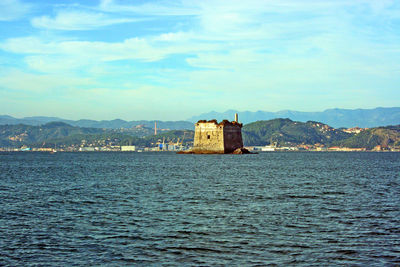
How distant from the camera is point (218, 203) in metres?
30.9

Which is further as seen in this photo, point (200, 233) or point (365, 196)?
point (365, 196)

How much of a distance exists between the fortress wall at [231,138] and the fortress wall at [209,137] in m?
1.71

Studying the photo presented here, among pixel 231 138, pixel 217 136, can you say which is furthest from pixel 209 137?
pixel 231 138

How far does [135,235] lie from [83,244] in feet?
8.18

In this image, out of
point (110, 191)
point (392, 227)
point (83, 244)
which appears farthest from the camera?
point (110, 191)

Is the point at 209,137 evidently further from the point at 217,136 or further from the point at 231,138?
the point at 231,138

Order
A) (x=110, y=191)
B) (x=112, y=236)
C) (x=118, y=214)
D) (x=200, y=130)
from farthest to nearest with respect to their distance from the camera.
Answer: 1. (x=200, y=130)
2. (x=110, y=191)
3. (x=118, y=214)
4. (x=112, y=236)

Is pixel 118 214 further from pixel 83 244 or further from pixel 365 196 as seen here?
pixel 365 196

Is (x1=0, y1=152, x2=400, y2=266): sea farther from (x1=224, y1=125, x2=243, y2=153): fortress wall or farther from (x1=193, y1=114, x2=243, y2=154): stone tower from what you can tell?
(x1=224, y1=125, x2=243, y2=153): fortress wall

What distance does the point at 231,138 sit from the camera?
155 metres

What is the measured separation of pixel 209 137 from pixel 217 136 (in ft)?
11.1

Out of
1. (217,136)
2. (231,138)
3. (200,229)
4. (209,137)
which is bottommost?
(200,229)

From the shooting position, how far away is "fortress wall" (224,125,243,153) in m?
152

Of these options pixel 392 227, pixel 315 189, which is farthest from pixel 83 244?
pixel 315 189
